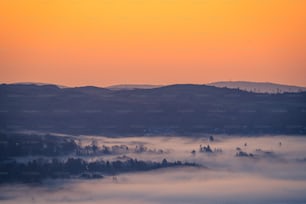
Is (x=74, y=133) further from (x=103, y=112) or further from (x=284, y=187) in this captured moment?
(x=284, y=187)

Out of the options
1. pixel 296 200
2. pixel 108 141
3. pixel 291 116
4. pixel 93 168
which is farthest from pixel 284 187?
pixel 291 116

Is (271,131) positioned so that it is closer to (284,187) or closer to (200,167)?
(200,167)

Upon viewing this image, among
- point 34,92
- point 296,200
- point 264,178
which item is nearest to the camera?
point 296,200

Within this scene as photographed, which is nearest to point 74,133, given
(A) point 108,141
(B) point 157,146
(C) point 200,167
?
(A) point 108,141

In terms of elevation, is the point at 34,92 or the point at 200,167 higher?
the point at 34,92

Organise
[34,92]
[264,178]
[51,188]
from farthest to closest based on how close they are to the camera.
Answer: [34,92], [264,178], [51,188]

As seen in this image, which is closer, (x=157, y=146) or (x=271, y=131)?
(x=157, y=146)
